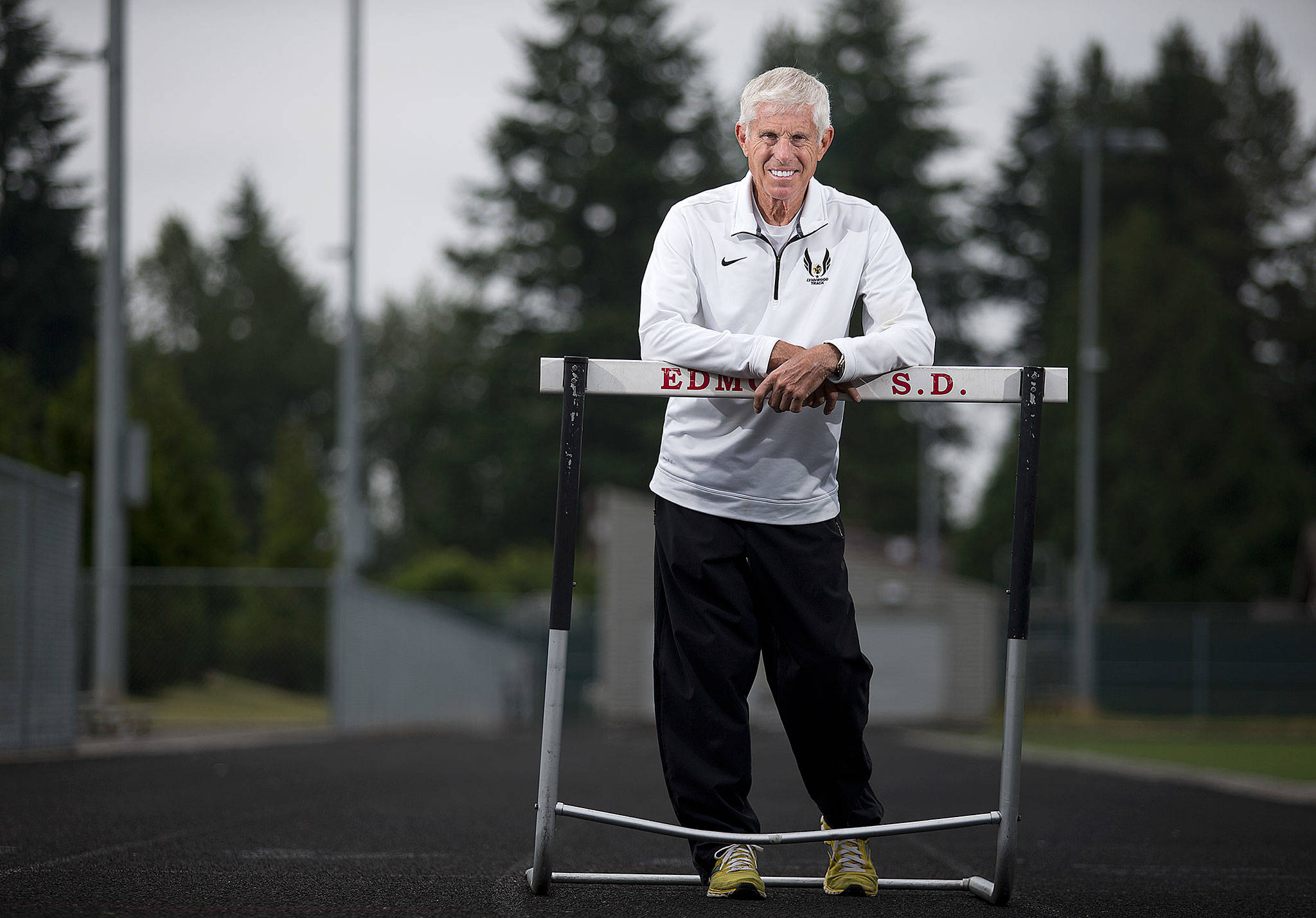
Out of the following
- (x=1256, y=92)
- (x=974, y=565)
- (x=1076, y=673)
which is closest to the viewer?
(x=1076, y=673)

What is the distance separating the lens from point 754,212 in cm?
418

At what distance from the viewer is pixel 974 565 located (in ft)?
164

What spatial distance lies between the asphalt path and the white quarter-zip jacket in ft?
3.37

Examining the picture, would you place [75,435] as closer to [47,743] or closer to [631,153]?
[47,743]

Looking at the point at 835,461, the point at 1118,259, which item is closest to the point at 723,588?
the point at 835,461

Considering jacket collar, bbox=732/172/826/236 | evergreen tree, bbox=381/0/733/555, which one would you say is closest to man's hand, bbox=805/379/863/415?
jacket collar, bbox=732/172/826/236

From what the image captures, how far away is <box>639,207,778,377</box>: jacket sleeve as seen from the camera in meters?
3.86

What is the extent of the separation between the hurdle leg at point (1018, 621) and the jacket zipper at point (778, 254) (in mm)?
658

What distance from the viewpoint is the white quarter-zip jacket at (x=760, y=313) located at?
4.09 meters

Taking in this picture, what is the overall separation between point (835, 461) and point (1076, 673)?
25.6 m

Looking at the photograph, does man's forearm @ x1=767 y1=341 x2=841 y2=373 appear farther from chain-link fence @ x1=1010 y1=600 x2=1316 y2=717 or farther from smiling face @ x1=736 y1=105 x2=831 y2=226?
chain-link fence @ x1=1010 y1=600 x2=1316 y2=717

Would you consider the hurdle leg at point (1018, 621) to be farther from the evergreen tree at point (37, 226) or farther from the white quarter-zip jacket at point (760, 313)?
the evergreen tree at point (37, 226)

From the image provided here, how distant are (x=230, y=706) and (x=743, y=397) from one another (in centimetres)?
1768

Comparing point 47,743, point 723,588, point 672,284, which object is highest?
point 672,284
